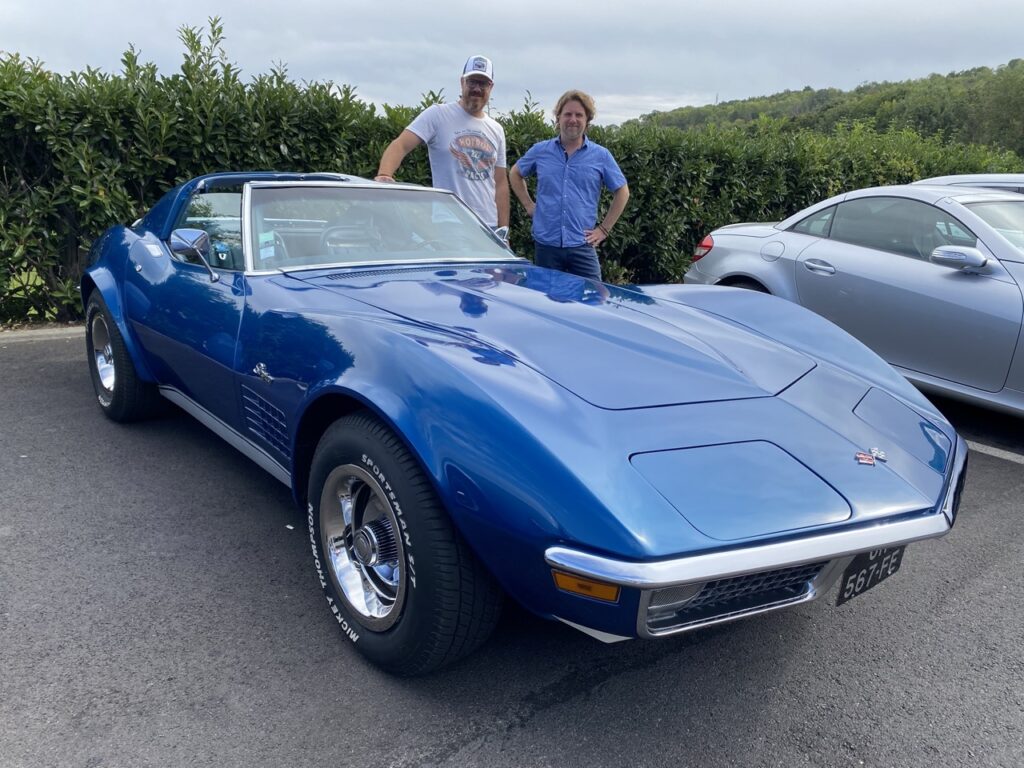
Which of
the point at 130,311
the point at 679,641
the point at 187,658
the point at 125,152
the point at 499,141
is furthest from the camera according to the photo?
the point at 125,152

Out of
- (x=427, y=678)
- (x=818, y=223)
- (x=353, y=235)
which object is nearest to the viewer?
(x=427, y=678)

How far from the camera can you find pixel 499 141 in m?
4.99

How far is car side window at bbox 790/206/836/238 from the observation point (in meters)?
5.43

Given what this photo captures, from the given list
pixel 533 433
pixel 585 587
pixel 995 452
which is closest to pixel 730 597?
pixel 585 587

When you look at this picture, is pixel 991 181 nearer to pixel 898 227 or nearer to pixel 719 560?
pixel 898 227

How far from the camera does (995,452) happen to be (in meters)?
4.29

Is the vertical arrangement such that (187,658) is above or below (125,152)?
below

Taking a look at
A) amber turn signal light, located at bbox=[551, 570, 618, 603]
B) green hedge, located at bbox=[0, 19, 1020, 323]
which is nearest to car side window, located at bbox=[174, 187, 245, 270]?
amber turn signal light, located at bbox=[551, 570, 618, 603]

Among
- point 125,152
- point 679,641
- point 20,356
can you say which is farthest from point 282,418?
point 125,152

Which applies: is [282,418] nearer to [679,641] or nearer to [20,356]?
[679,641]

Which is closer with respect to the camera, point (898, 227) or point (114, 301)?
point (114, 301)

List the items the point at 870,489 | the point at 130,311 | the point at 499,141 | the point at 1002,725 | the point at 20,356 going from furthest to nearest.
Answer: the point at 20,356
the point at 499,141
the point at 130,311
the point at 1002,725
the point at 870,489

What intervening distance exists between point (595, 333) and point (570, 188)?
8.33 ft

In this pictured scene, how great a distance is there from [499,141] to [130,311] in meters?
2.40
